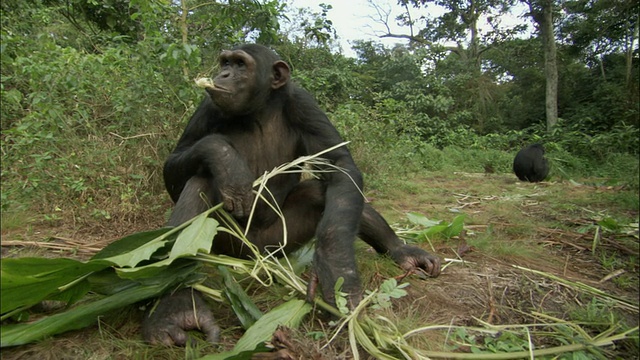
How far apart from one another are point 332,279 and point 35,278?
4.79 feet

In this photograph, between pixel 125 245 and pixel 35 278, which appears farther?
pixel 125 245

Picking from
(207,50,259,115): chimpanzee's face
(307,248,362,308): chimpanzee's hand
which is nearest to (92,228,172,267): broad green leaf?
(307,248,362,308): chimpanzee's hand

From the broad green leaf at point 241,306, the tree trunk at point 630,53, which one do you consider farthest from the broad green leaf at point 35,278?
the tree trunk at point 630,53

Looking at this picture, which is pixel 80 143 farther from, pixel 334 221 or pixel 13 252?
pixel 334 221

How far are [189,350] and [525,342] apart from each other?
5.48 ft

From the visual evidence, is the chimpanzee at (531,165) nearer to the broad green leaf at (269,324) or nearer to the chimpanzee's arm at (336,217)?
the chimpanzee's arm at (336,217)

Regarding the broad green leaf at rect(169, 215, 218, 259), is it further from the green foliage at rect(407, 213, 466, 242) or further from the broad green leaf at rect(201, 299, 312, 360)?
the green foliage at rect(407, 213, 466, 242)

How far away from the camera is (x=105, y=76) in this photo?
16.4 ft

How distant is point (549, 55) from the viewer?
2713 millimetres

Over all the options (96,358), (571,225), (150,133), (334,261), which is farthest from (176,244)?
(571,225)

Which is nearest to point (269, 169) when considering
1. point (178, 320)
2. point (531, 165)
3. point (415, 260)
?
point (415, 260)

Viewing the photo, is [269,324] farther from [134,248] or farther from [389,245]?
[389,245]

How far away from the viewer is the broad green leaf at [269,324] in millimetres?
1833

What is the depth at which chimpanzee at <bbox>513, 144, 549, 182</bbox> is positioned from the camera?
321 inches
